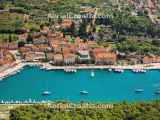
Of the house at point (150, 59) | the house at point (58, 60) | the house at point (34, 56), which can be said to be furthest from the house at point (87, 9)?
the house at point (58, 60)

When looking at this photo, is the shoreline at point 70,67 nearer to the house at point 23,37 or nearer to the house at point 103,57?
the house at point 103,57

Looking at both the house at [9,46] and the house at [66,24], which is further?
the house at [66,24]

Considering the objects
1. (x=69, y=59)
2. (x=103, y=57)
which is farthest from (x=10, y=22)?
(x=103, y=57)

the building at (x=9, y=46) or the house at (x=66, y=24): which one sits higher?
the house at (x=66, y=24)

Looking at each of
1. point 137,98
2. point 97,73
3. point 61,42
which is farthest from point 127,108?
point 61,42

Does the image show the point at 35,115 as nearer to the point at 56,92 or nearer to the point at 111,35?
the point at 56,92

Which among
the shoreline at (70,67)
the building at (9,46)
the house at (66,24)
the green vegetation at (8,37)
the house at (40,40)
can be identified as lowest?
the shoreline at (70,67)

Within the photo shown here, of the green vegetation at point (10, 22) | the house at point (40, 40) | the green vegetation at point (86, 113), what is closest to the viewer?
the green vegetation at point (86, 113)
